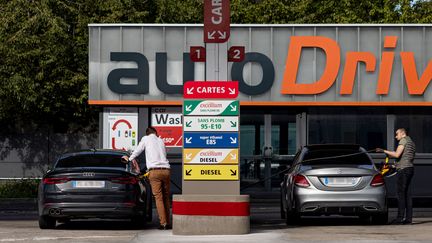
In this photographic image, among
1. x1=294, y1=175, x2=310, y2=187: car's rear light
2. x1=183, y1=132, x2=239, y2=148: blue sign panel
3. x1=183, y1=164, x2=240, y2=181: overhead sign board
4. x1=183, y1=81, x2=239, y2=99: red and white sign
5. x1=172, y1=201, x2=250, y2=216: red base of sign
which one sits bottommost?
x1=172, y1=201, x2=250, y2=216: red base of sign

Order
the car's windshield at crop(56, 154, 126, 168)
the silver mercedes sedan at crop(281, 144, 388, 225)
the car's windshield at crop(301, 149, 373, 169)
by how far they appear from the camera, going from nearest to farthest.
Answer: the silver mercedes sedan at crop(281, 144, 388, 225), the car's windshield at crop(56, 154, 126, 168), the car's windshield at crop(301, 149, 373, 169)

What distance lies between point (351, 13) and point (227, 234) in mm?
27778

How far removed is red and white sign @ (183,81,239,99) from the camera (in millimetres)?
17547

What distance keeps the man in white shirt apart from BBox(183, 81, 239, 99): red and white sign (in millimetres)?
1674

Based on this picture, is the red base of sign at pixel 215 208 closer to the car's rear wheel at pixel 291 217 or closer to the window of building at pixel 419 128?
the car's rear wheel at pixel 291 217

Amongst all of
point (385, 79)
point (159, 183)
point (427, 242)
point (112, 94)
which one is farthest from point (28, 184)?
point (427, 242)

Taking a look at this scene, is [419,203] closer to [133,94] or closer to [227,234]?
[133,94]

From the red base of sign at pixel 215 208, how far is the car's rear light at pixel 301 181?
2262 millimetres

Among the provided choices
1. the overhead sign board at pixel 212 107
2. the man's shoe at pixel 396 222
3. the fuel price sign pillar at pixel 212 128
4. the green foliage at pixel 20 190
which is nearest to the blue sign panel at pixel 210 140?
the fuel price sign pillar at pixel 212 128

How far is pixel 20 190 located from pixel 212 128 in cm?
1535

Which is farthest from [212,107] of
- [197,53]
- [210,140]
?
[197,53]

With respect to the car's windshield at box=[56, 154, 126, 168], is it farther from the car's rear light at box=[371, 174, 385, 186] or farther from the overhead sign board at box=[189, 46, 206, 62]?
the car's rear light at box=[371, 174, 385, 186]

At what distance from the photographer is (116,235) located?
17.6 metres

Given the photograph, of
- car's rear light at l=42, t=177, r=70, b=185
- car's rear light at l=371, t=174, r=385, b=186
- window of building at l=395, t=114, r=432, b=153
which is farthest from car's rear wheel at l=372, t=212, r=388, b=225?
window of building at l=395, t=114, r=432, b=153
